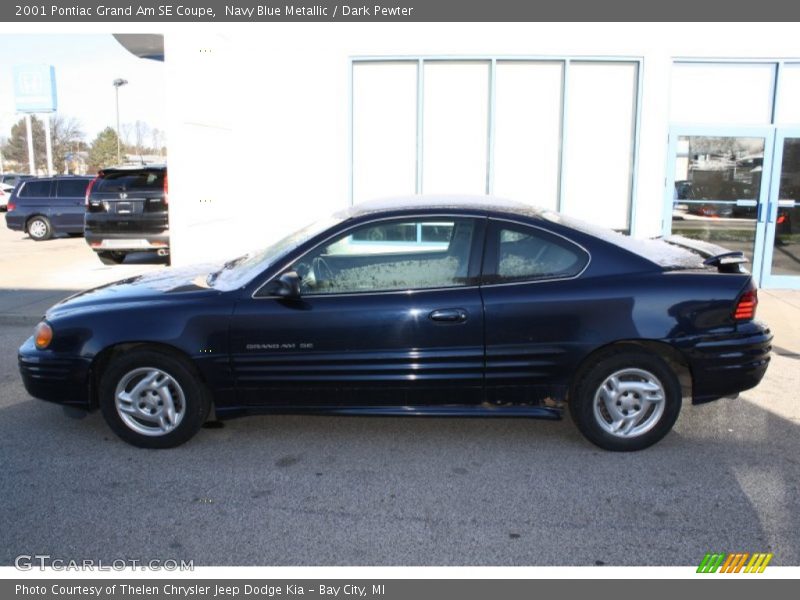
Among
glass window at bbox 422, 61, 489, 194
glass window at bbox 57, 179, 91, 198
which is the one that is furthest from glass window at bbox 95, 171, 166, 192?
glass window at bbox 57, 179, 91, 198

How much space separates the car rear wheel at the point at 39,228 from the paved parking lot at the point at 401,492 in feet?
49.1

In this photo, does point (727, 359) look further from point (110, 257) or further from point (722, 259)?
point (110, 257)

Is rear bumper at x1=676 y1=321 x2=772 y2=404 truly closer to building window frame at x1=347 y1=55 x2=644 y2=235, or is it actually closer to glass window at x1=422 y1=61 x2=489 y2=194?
building window frame at x1=347 y1=55 x2=644 y2=235

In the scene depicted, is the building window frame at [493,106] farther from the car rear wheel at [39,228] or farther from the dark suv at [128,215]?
the car rear wheel at [39,228]

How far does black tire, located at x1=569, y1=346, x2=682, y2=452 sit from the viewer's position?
4.31 meters

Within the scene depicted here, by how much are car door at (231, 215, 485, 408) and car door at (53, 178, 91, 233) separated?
1615 centimetres

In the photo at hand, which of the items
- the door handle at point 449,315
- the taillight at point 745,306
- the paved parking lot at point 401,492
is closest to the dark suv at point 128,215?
the paved parking lot at point 401,492

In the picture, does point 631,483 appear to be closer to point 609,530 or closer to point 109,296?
point 609,530

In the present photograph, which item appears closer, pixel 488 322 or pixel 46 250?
pixel 488 322

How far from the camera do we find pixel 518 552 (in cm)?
328

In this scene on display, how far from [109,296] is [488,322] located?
2.50 meters

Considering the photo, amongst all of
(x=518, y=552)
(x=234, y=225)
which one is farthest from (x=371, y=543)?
(x=234, y=225)

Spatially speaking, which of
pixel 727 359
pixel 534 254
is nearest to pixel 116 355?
pixel 534 254

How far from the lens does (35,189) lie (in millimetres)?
18656
